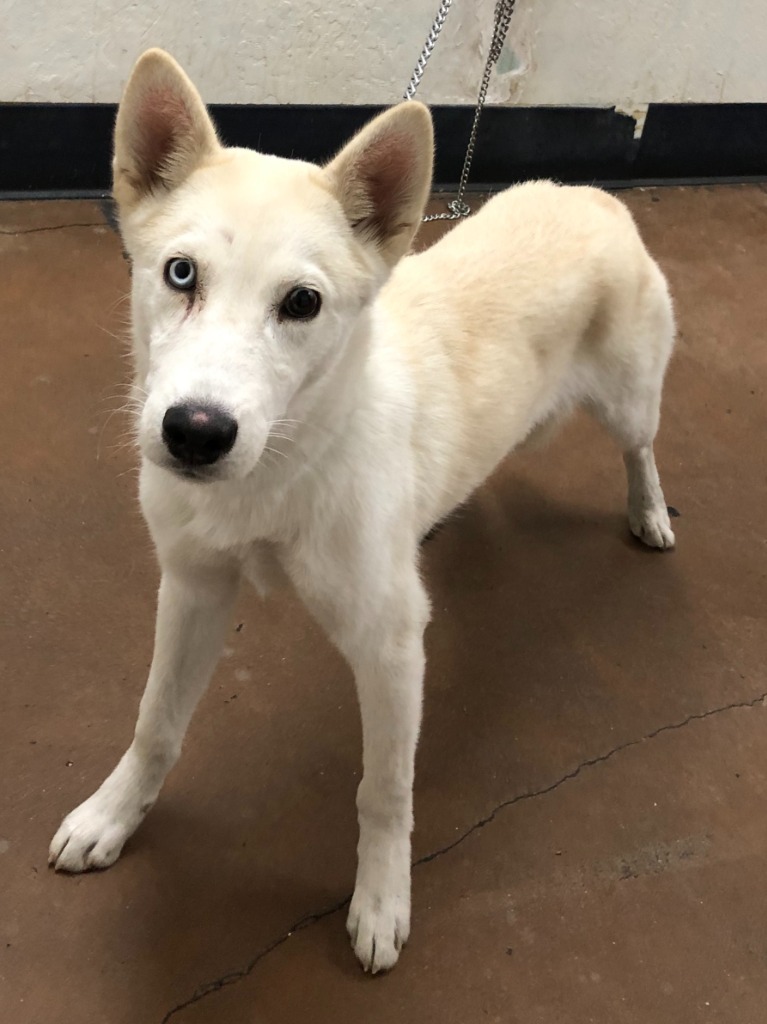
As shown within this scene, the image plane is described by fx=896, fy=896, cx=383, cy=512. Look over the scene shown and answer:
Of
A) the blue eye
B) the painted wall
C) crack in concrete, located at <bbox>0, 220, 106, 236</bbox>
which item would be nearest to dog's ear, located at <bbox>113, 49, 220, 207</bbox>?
the blue eye

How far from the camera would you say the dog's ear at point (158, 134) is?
1.45m

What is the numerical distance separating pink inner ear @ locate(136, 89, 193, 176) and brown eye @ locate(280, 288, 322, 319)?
0.36 m

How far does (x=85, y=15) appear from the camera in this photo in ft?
12.2

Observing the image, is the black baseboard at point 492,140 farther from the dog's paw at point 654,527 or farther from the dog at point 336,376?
the dog's paw at point 654,527

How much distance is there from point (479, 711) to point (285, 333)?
53.1 inches

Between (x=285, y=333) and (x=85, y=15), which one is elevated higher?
(x=285, y=333)

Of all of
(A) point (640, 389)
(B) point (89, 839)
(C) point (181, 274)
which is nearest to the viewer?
(C) point (181, 274)

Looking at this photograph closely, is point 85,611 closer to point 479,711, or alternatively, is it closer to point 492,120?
point 479,711

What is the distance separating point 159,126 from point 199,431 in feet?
1.96

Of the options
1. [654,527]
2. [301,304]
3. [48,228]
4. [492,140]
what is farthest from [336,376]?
[492,140]

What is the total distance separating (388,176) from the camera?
154cm

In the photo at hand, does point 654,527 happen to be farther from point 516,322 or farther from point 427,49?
point 427,49

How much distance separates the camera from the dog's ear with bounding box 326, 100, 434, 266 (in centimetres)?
148

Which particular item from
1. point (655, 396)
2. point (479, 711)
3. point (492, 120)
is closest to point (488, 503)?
point (655, 396)
